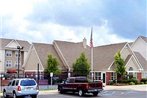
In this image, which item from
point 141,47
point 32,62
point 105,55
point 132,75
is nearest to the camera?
point 32,62

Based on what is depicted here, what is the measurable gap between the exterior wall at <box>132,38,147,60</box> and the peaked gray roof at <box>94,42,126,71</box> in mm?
14311

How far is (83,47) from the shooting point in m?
65.4

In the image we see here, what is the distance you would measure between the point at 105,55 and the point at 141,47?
61.8 ft

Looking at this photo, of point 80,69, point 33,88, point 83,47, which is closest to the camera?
point 33,88

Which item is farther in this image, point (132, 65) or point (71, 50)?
point (71, 50)

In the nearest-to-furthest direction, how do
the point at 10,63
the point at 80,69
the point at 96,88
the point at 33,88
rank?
the point at 33,88 → the point at 96,88 → the point at 80,69 → the point at 10,63

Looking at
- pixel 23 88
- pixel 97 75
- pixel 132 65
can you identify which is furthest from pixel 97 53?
pixel 23 88

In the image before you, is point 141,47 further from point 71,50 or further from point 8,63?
point 8,63

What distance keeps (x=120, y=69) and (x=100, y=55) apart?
8106 mm

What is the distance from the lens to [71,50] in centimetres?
6131

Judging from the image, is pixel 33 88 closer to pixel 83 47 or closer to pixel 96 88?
pixel 96 88

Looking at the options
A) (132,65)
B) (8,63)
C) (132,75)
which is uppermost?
(8,63)

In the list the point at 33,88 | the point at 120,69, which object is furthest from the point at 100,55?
the point at 33,88

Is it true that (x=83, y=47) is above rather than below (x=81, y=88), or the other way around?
above
